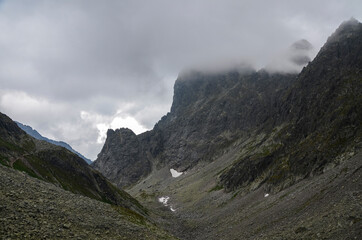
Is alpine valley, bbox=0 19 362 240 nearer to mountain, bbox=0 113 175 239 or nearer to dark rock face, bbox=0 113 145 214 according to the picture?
mountain, bbox=0 113 175 239

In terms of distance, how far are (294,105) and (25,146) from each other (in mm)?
159197

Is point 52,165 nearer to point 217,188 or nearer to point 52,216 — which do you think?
point 52,216

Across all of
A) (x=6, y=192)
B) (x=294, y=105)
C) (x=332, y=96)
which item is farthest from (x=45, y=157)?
(x=294, y=105)

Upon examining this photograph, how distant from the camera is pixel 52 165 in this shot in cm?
9369

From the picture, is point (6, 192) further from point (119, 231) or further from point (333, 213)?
point (333, 213)

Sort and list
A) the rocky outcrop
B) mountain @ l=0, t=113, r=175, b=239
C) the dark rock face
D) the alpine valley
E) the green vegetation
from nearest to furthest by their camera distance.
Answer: the rocky outcrop < mountain @ l=0, t=113, r=175, b=239 < the alpine valley < the dark rock face < the green vegetation

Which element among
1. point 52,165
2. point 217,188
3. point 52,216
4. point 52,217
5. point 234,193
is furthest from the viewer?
point 217,188

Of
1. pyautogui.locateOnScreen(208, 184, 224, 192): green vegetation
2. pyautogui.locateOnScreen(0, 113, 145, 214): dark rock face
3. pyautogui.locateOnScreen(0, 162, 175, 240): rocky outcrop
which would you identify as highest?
pyautogui.locateOnScreen(0, 113, 145, 214): dark rock face

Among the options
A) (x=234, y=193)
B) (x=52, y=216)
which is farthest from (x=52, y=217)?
(x=234, y=193)

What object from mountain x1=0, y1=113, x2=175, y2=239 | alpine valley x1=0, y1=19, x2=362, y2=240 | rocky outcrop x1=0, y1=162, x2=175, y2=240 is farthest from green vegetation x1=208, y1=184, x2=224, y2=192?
rocky outcrop x1=0, y1=162, x2=175, y2=240

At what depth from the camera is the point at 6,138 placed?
341 ft

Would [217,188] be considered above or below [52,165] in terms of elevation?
below

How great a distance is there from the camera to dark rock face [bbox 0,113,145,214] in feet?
257

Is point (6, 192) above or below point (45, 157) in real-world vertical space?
below
